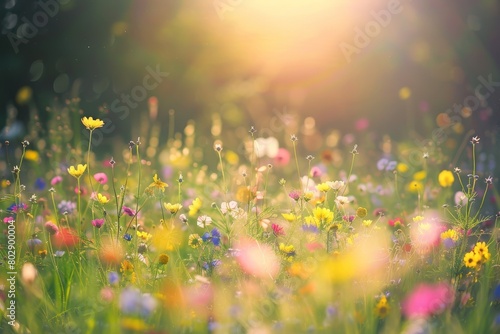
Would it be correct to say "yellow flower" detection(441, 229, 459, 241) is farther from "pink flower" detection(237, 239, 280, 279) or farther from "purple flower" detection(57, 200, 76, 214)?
"purple flower" detection(57, 200, 76, 214)

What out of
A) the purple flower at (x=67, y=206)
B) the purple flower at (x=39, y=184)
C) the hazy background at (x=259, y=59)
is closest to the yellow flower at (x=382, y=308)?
the purple flower at (x=67, y=206)

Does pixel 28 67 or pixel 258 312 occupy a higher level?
pixel 28 67

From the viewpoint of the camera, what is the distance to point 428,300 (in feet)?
6.32

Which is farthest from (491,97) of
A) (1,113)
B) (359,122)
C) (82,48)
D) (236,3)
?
(1,113)

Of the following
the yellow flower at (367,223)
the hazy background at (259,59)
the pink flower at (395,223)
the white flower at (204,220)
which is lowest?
the pink flower at (395,223)

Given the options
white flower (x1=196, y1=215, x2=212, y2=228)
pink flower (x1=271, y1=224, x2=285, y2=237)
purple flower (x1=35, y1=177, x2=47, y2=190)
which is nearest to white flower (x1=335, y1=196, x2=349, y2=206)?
pink flower (x1=271, y1=224, x2=285, y2=237)

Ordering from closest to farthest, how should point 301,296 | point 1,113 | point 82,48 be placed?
1. point 301,296
2. point 82,48
3. point 1,113

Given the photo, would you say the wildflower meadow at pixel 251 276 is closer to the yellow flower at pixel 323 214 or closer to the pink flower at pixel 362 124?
the yellow flower at pixel 323 214

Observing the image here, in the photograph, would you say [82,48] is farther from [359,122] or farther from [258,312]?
[258,312]

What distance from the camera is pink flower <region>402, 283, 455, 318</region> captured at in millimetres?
1895

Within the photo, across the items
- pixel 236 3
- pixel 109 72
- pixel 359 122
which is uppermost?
pixel 236 3

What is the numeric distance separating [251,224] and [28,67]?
4.66 metres

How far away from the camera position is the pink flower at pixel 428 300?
1895 mm

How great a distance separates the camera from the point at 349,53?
6488mm
